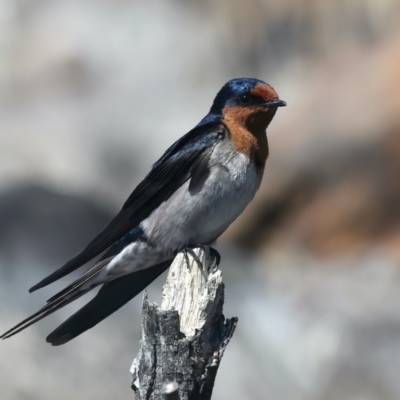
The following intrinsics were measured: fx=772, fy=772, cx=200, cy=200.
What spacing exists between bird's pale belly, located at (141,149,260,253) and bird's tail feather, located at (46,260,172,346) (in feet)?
0.74

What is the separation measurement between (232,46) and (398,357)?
3.15 meters

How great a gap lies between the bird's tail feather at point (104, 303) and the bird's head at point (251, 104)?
65cm

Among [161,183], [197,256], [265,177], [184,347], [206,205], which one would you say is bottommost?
[184,347]

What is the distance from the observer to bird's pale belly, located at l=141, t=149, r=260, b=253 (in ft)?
9.47

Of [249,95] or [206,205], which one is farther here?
[249,95]

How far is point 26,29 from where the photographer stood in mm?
7652

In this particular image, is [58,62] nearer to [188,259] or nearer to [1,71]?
[1,71]

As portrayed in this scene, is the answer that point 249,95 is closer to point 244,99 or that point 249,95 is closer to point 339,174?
point 244,99

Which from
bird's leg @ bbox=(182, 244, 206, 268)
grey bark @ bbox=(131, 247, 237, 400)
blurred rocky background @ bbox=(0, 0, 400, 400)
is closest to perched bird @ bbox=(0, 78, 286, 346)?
bird's leg @ bbox=(182, 244, 206, 268)

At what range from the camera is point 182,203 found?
2.93 m

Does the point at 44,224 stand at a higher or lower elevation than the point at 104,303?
higher

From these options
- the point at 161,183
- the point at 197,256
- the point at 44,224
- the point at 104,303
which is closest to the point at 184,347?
the point at 197,256

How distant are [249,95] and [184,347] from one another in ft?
4.36

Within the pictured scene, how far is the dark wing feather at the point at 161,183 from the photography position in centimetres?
296
